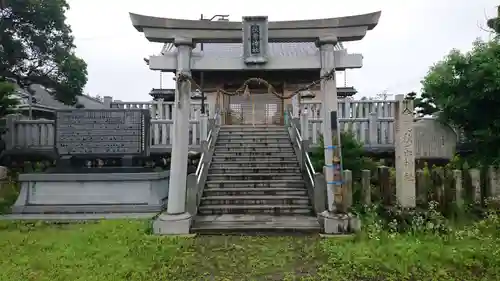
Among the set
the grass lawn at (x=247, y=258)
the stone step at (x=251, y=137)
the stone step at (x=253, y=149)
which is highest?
the stone step at (x=251, y=137)

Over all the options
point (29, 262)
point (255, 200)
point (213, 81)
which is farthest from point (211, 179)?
point (213, 81)

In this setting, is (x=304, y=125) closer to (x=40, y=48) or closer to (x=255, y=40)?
(x=255, y=40)

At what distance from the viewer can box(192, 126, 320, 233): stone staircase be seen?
743 cm

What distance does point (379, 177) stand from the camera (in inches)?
296

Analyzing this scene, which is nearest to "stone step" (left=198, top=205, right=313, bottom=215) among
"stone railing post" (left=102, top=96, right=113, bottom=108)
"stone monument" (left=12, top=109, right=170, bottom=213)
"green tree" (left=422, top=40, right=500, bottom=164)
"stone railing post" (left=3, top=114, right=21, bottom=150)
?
"stone monument" (left=12, top=109, right=170, bottom=213)

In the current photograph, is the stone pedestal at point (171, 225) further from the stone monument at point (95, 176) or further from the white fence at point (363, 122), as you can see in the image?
the white fence at point (363, 122)

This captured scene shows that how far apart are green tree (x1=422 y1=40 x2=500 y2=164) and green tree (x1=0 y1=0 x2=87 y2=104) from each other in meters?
15.3

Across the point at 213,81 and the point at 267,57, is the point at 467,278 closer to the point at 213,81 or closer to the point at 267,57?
the point at 267,57

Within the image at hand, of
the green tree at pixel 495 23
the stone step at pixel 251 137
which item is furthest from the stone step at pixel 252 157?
the green tree at pixel 495 23

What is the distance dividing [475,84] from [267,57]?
20.2ft

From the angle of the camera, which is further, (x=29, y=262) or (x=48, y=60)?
(x=48, y=60)

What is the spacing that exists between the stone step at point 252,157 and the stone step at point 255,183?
4.24 ft

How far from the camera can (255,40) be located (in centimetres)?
729

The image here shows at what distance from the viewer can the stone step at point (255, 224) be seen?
705cm
